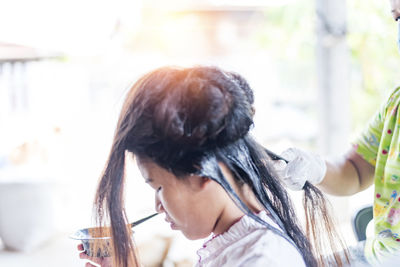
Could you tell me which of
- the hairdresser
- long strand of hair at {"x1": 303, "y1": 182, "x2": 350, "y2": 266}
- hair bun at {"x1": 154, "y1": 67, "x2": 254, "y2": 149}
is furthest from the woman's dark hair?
the hairdresser

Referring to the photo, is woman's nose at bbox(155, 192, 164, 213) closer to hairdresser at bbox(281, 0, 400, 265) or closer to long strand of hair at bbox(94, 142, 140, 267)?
long strand of hair at bbox(94, 142, 140, 267)

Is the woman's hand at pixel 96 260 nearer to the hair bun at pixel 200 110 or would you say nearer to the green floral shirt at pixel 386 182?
the hair bun at pixel 200 110

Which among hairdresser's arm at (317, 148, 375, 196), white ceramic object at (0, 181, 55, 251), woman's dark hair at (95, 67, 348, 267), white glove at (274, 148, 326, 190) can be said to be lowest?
white ceramic object at (0, 181, 55, 251)

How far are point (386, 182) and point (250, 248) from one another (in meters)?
0.51

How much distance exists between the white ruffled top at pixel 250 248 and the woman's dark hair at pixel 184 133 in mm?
27

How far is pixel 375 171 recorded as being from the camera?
4.07 ft

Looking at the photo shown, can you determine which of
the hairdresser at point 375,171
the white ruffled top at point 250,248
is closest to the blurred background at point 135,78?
the hairdresser at point 375,171

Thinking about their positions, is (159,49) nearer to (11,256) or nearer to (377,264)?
(11,256)

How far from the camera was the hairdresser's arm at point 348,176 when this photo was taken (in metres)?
1.29

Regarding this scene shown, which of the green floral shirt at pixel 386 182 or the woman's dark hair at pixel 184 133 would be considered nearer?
the woman's dark hair at pixel 184 133

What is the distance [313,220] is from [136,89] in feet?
1.71

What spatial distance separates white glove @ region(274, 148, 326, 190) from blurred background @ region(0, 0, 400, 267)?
0.07 metres

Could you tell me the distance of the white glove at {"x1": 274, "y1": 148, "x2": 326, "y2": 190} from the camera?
1080 millimetres

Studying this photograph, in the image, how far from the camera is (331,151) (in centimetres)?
280
